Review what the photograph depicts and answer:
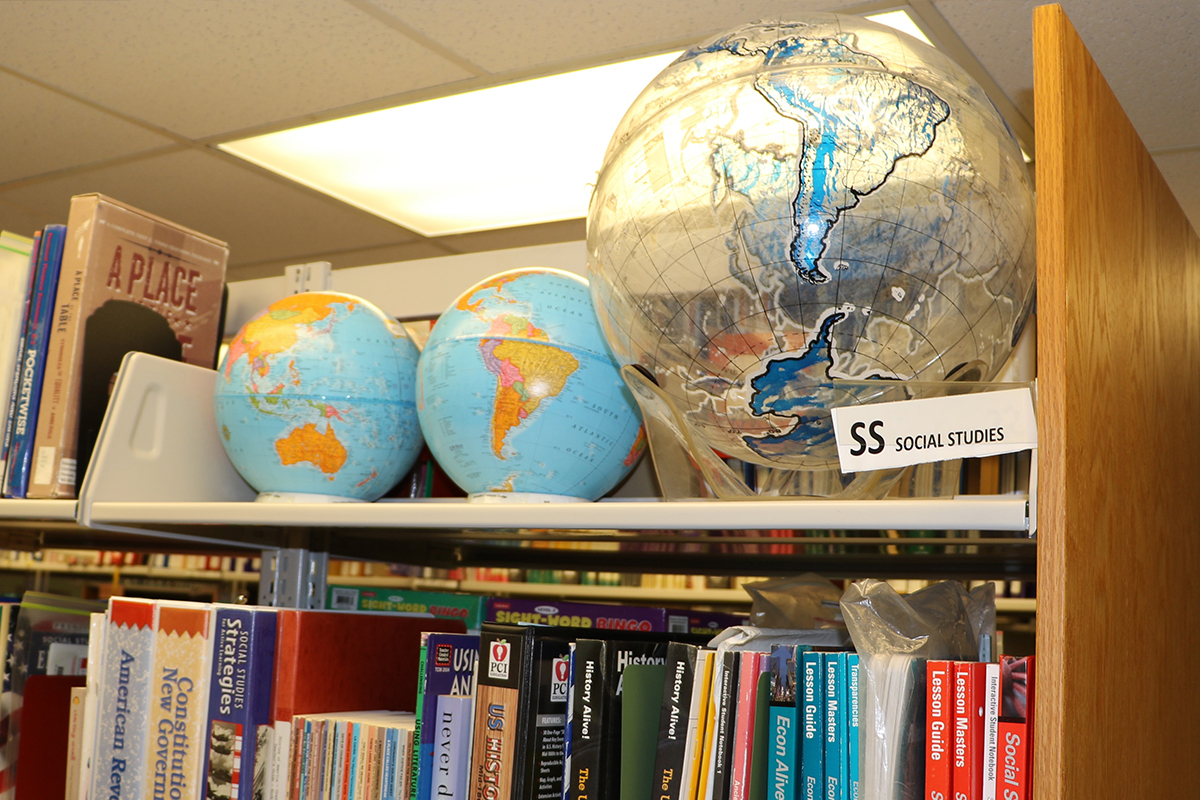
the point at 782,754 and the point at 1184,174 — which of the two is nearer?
the point at 782,754

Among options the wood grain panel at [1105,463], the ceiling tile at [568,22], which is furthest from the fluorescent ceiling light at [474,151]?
the wood grain panel at [1105,463]

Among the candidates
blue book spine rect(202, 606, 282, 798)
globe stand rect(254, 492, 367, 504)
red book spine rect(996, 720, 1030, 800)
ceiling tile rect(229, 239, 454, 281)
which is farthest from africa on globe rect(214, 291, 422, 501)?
ceiling tile rect(229, 239, 454, 281)

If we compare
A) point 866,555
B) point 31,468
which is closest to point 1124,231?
point 866,555

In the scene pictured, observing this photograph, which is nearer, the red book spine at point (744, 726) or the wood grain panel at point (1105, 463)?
the wood grain panel at point (1105, 463)

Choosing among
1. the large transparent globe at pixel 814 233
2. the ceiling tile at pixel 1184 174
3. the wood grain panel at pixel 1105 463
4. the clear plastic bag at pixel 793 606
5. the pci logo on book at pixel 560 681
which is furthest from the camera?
the ceiling tile at pixel 1184 174

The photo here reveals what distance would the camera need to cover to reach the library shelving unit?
657 mm

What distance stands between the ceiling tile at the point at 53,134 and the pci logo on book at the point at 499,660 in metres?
2.62

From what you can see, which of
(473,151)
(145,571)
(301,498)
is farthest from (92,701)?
(145,571)

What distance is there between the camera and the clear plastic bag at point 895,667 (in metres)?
0.74

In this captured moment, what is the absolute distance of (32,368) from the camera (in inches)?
51.8

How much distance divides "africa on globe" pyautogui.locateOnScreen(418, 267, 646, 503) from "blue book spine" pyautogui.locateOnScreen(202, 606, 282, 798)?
0.27 m

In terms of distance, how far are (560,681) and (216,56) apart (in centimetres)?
222

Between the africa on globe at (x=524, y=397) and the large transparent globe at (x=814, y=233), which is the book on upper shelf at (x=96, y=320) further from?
the large transparent globe at (x=814, y=233)

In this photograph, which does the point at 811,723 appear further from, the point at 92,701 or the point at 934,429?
the point at 92,701
